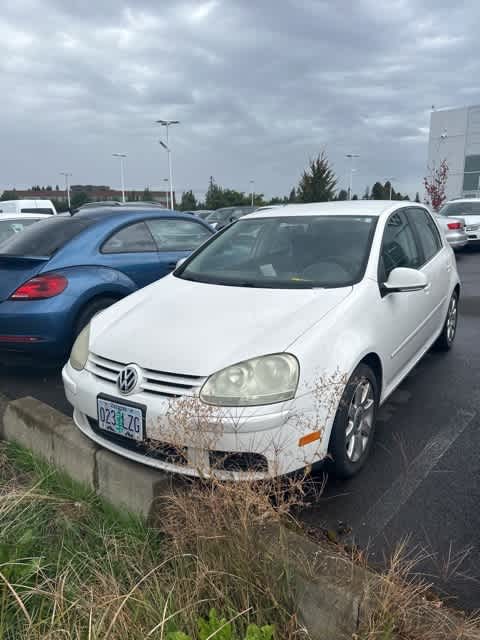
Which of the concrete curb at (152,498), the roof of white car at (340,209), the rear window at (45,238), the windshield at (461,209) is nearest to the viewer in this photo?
the concrete curb at (152,498)

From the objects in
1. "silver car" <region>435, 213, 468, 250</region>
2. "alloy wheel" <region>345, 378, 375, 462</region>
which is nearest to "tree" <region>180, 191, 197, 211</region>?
"silver car" <region>435, 213, 468, 250</region>

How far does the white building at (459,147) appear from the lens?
39.9m

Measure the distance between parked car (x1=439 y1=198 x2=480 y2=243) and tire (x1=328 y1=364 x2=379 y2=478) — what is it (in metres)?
11.9

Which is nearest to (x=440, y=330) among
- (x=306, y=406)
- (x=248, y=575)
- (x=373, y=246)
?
(x=373, y=246)

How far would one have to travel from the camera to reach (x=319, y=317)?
Answer: 8.80 ft

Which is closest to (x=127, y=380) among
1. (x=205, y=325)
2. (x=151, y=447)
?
(x=151, y=447)

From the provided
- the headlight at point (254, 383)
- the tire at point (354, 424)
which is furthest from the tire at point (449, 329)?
the headlight at point (254, 383)

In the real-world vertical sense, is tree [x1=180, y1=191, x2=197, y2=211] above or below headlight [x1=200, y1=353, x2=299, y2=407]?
above

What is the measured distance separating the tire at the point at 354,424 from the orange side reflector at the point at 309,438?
15 centimetres

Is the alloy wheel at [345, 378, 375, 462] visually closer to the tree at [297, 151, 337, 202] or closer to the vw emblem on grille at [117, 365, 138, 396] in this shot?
the vw emblem on grille at [117, 365, 138, 396]

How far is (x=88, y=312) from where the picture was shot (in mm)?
4406

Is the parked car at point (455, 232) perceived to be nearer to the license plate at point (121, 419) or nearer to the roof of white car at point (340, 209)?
the roof of white car at point (340, 209)

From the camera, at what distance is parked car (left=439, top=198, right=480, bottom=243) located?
13.3m

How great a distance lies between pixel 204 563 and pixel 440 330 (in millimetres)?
3517
